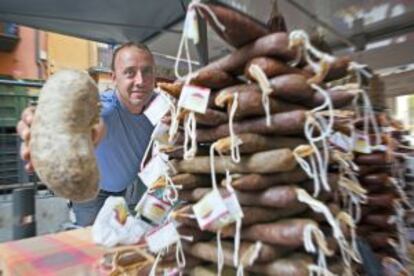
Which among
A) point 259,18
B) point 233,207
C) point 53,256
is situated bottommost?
point 53,256

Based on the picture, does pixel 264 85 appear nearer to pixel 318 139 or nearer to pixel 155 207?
pixel 318 139

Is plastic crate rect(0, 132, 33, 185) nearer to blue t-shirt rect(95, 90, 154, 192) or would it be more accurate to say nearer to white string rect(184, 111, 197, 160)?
blue t-shirt rect(95, 90, 154, 192)

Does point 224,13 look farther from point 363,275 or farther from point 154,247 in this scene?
point 363,275

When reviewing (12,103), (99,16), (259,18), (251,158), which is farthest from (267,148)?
(12,103)

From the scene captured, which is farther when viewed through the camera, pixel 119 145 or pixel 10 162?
pixel 10 162

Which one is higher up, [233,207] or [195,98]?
[195,98]

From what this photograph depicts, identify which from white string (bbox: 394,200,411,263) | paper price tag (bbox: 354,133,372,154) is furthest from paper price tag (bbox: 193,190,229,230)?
white string (bbox: 394,200,411,263)

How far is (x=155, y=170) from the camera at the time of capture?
986 millimetres

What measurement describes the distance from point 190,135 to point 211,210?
169 mm

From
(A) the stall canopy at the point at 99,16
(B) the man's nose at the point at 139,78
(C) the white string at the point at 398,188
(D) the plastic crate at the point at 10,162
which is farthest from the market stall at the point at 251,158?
(D) the plastic crate at the point at 10,162

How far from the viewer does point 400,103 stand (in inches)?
138

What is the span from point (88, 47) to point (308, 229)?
Result: 7108mm

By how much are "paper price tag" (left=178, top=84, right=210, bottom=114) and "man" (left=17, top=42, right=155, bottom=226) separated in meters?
0.99

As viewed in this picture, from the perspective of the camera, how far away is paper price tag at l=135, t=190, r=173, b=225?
1.03m
